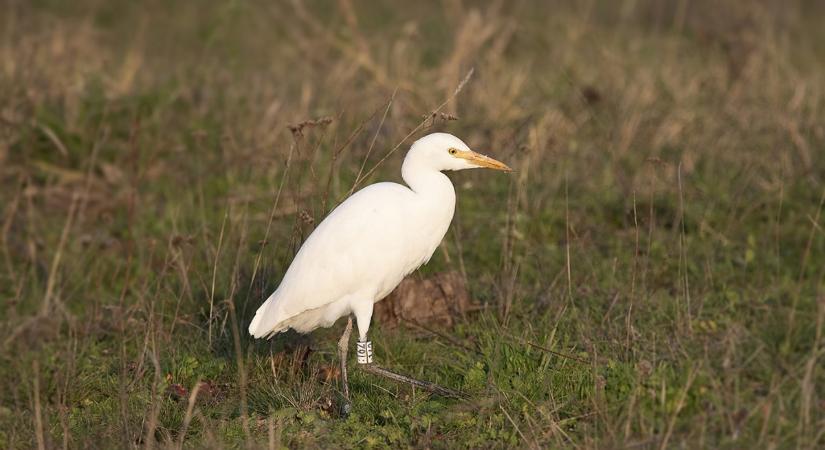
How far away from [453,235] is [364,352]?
178 cm

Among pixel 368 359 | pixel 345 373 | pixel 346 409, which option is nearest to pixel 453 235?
pixel 368 359

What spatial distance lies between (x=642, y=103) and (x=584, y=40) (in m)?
2.04

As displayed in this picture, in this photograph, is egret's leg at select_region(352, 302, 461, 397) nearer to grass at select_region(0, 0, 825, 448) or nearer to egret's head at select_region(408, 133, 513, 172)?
grass at select_region(0, 0, 825, 448)

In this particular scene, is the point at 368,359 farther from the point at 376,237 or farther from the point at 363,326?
the point at 376,237

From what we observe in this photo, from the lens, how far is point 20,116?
7320mm

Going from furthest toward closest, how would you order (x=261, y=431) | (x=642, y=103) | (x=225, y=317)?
(x=642, y=103)
(x=225, y=317)
(x=261, y=431)

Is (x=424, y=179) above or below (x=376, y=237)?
above

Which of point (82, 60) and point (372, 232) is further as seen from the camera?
point (82, 60)

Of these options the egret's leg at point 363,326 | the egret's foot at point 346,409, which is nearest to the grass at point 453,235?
the egret's foot at point 346,409

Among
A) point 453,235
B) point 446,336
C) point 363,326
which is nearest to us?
point 363,326

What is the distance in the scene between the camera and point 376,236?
454 cm

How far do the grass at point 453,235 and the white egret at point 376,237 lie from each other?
0.60 ft

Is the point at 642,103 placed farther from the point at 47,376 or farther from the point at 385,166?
the point at 47,376

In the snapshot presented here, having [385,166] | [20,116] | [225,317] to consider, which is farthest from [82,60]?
[225,317]
